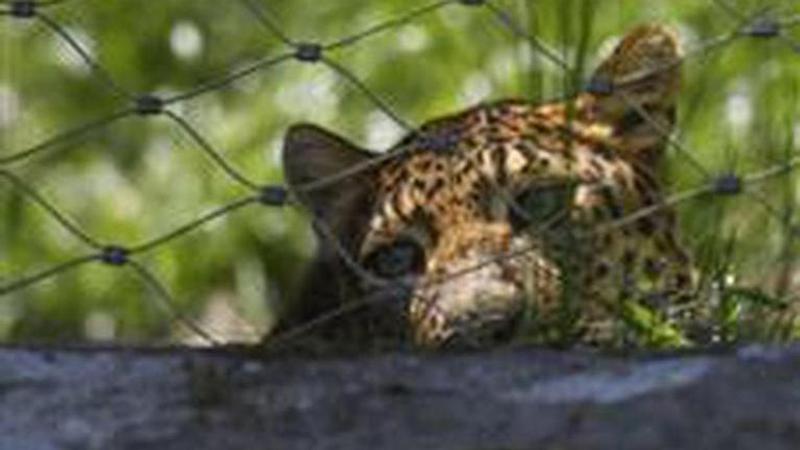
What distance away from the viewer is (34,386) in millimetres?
3689

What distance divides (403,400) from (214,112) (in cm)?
383

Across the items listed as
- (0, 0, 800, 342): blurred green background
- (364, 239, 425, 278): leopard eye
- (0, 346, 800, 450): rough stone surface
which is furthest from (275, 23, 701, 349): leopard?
(0, 346, 800, 450): rough stone surface

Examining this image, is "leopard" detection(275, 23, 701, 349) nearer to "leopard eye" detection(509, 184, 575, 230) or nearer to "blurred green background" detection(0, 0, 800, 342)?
"leopard eye" detection(509, 184, 575, 230)

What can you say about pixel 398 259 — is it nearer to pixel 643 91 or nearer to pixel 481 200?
pixel 481 200

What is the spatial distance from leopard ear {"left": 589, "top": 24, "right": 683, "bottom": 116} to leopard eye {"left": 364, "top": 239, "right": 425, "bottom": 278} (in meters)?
0.41

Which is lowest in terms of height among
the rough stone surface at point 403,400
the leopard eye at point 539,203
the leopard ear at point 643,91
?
the rough stone surface at point 403,400

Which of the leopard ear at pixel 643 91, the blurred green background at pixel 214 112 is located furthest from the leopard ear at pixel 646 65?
the blurred green background at pixel 214 112

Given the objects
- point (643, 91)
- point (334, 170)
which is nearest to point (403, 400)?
point (643, 91)

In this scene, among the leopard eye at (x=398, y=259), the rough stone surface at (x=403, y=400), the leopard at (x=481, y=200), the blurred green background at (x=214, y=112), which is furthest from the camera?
the blurred green background at (x=214, y=112)

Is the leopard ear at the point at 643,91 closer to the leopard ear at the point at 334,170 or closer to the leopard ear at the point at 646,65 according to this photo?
the leopard ear at the point at 646,65

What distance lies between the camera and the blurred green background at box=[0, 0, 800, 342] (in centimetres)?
594

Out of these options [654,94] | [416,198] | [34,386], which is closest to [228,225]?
[416,198]

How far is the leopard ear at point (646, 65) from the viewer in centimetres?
530

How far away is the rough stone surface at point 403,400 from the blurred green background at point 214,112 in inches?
69.7
